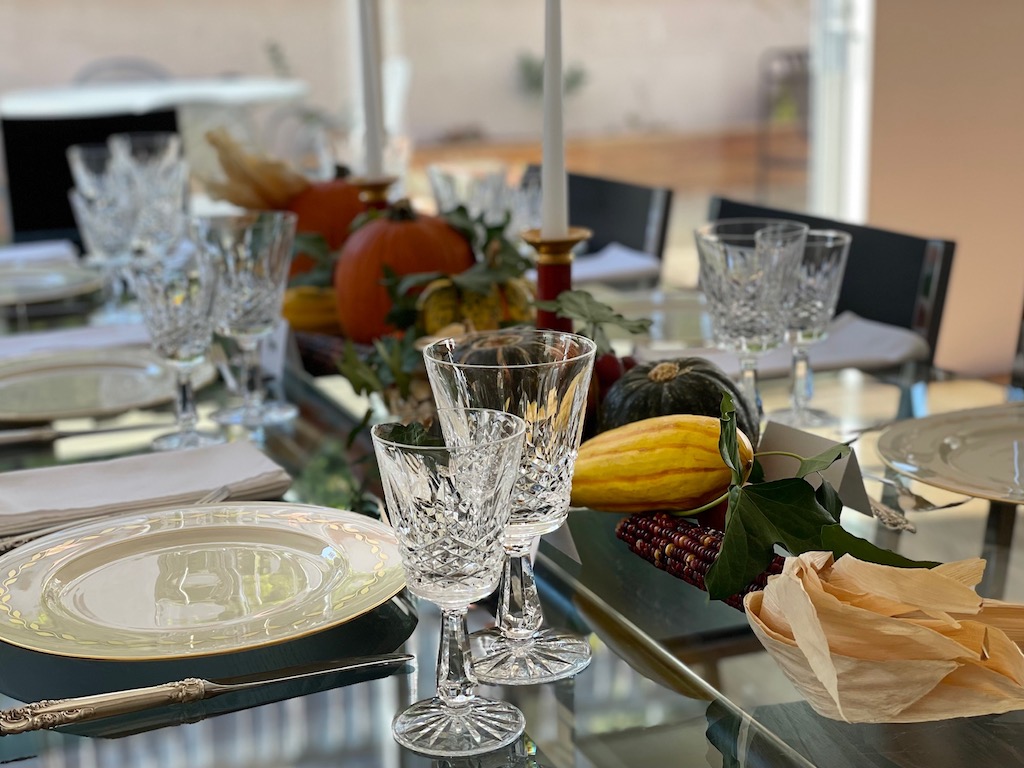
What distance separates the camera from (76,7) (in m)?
5.06

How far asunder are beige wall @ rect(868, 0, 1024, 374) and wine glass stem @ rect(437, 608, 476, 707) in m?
3.30

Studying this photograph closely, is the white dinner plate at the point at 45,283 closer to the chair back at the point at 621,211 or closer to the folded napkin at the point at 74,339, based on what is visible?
the folded napkin at the point at 74,339

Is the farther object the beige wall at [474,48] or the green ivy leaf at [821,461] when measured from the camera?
the beige wall at [474,48]

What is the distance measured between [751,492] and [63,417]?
815 millimetres

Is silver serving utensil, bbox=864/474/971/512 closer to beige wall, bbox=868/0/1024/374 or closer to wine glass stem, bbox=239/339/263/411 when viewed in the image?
wine glass stem, bbox=239/339/263/411

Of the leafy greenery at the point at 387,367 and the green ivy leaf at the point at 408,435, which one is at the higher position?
the green ivy leaf at the point at 408,435

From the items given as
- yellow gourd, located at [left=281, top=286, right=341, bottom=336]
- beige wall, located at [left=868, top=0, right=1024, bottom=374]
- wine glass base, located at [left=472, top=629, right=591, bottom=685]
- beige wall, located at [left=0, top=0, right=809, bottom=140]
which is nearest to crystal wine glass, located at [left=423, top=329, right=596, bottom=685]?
wine glass base, located at [left=472, top=629, right=591, bottom=685]

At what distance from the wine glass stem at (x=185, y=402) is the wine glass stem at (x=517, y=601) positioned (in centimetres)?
57

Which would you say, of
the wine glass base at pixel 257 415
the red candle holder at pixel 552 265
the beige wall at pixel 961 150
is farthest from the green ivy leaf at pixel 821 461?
the beige wall at pixel 961 150

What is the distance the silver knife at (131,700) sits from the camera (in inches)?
24.6

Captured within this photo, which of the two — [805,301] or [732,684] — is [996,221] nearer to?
[805,301]

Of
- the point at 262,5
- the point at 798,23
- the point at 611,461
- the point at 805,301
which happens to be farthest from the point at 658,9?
the point at 611,461

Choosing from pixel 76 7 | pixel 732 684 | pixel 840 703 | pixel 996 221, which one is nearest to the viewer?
pixel 840 703

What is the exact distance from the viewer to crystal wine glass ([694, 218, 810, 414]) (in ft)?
3.54
